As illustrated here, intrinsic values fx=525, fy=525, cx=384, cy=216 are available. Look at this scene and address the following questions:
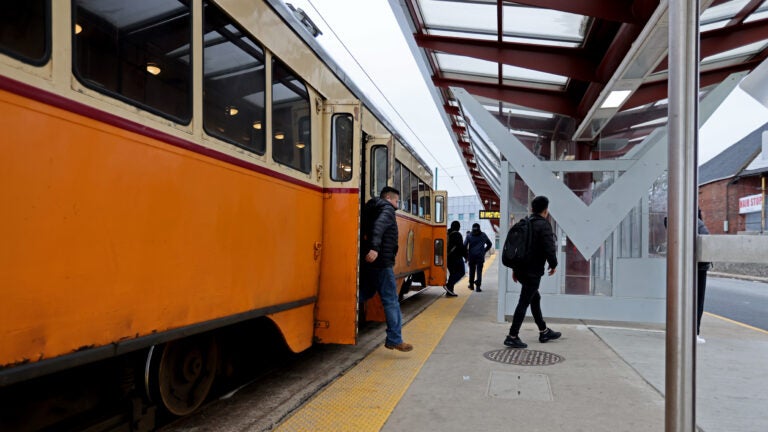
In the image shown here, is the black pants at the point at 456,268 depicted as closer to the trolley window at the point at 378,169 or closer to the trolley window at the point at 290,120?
the trolley window at the point at 378,169

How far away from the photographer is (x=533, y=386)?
14.7ft

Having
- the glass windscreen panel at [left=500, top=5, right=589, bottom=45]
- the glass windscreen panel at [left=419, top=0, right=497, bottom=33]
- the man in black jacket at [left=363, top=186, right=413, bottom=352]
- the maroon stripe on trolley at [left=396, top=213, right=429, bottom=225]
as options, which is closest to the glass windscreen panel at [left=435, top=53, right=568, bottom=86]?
the glass windscreen panel at [left=419, top=0, right=497, bottom=33]

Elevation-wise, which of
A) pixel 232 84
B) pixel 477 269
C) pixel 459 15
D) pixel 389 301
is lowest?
pixel 477 269

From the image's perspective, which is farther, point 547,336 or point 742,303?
point 742,303

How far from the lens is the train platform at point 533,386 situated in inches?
145

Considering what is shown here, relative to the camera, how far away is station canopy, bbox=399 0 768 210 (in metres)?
5.75

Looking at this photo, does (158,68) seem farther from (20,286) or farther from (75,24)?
(20,286)

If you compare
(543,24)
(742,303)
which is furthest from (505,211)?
(742,303)

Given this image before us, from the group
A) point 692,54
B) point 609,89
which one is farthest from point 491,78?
point 692,54

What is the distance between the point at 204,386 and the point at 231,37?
2.48 metres

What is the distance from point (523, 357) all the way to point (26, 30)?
5.06 m

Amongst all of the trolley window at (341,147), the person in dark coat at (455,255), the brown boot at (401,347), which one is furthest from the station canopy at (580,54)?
the brown boot at (401,347)

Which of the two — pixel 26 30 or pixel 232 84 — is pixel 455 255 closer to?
pixel 232 84

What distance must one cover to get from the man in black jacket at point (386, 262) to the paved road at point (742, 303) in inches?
253
